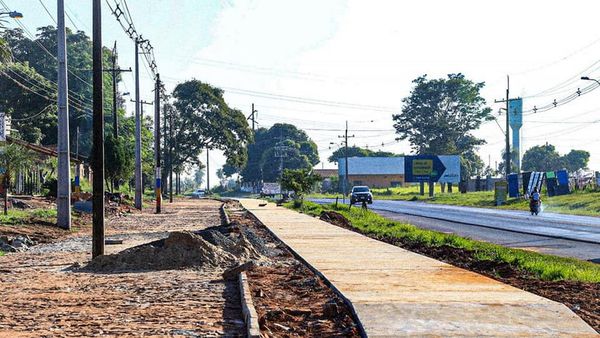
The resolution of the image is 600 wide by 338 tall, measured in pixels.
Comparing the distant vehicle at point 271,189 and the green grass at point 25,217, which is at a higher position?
the distant vehicle at point 271,189

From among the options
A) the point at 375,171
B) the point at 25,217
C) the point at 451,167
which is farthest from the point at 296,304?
the point at 375,171

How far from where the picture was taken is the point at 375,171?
427ft

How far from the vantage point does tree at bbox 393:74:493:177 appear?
11500 cm

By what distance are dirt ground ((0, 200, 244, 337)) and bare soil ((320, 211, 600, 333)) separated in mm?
4334

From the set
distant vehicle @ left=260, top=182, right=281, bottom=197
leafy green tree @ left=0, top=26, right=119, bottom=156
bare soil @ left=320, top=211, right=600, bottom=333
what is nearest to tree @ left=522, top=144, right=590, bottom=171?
distant vehicle @ left=260, top=182, right=281, bottom=197

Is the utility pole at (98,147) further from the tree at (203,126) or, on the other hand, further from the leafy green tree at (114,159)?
the tree at (203,126)

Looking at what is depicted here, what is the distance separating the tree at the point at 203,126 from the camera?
93.4 meters

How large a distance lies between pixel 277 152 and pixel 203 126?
4410cm

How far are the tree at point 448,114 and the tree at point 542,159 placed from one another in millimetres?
40040

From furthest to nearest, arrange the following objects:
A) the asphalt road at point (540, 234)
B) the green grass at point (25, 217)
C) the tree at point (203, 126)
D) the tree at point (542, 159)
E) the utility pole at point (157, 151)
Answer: the tree at point (542, 159), the tree at point (203, 126), the utility pole at point (157, 151), the green grass at point (25, 217), the asphalt road at point (540, 234)

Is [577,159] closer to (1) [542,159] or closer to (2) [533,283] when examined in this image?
(1) [542,159]

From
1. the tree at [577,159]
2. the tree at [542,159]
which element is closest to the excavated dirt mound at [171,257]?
the tree at [542,159]

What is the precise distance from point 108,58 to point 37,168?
179 ft

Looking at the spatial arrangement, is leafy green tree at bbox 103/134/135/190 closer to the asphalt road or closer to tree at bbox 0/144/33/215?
tree at bbox 0/144/33/215
